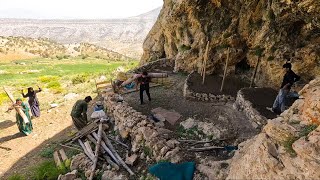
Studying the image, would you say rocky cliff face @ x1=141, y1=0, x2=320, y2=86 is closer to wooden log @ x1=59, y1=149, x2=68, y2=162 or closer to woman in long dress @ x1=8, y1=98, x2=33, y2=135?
wooden log @ x1=59, y1=149, x2=68, y2=162

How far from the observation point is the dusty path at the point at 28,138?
1343 centimetres

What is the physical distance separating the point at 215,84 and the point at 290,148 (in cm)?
1211

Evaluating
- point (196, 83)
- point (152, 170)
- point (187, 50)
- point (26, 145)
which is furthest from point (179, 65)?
point (152, 170)

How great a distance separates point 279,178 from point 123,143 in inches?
327

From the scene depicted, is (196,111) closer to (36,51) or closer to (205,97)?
(205,97)

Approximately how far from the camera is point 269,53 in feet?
52.4

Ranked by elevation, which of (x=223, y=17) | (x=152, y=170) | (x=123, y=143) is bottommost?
(x=123, y=143)

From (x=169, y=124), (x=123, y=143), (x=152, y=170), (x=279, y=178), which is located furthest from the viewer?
(x=169, y=124)

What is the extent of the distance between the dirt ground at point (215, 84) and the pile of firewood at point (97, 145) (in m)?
5.79

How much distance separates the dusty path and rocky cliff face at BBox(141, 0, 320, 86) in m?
9.42

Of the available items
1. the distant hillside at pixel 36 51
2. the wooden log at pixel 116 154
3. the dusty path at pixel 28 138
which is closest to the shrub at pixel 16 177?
the dusty path at pixel 28 138

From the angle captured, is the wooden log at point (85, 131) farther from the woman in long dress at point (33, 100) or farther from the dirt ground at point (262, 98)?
the dirt ground at point (262, 98)

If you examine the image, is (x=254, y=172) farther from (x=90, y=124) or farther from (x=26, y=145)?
(x=26, y=145)

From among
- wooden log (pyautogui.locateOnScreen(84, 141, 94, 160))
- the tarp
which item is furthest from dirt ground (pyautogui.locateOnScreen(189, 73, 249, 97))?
the tarp
